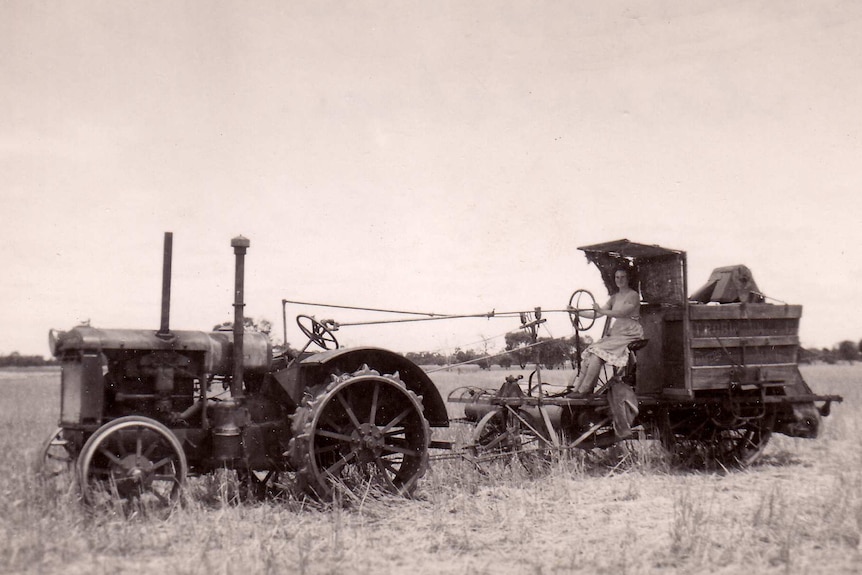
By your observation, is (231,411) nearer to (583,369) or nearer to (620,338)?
(583,369)

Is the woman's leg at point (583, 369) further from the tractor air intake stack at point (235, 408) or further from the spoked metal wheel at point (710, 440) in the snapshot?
the tractor air intake stack at point (235, 408)

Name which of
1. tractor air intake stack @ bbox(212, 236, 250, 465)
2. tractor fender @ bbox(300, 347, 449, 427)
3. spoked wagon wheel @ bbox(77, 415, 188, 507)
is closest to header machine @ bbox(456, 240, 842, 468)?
tractor fender @ bbox(300, 347, 449, 427)

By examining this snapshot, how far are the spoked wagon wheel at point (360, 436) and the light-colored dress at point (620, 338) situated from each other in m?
2.62

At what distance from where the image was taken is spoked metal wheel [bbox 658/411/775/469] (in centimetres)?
898

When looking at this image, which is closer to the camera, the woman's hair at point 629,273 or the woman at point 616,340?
the woman at point 616,340

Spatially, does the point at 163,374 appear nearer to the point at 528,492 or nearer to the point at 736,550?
the point at 528,492

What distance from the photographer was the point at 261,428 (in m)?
6.67

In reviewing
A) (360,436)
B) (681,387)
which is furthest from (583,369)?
(360,436)

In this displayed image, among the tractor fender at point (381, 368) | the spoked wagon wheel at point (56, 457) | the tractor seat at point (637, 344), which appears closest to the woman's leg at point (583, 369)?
the tractor seat at point (637, 344)

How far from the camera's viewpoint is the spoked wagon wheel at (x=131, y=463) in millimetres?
5539

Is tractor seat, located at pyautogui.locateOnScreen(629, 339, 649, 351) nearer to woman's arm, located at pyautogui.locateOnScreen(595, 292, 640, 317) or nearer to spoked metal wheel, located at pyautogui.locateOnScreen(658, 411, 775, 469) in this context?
woman's arm, located at pyautogui.locateOnScreen(595, 292, 640, 317)

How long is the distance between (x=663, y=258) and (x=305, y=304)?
440cm

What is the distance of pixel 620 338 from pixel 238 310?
4.32 metres

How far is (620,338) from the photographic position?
8641 mm
